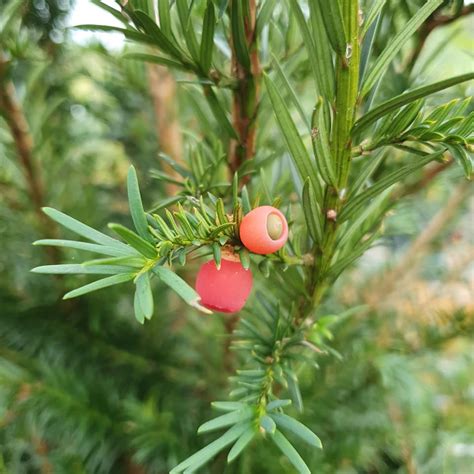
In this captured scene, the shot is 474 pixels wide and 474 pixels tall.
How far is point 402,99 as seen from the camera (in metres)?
0.17

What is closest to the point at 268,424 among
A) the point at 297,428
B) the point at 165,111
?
the point at 297,428

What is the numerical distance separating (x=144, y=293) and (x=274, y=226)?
0.18ft

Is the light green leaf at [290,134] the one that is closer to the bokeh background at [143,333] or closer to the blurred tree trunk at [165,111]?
the bokeh background at [143,333]

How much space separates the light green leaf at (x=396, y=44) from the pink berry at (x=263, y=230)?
0.21 feet

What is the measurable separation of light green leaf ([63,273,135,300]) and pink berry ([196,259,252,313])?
0.04 meters

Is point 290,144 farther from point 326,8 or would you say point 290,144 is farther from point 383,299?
point 383,299

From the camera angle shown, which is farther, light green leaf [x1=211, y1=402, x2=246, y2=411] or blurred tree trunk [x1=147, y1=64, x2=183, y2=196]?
blurred tree trunk [x1=147, y1=64, x2=183, y2=196]

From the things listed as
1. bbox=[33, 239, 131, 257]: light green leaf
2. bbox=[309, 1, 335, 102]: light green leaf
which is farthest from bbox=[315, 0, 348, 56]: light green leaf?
bbox=[33, 239, 131, 257]: light green leaf

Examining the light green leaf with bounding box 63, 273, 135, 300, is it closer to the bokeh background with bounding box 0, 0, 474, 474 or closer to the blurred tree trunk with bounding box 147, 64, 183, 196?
the bokeh background with bounding box 0, 0, 474, 474

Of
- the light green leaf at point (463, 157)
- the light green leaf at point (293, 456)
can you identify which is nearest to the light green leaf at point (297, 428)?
the light green leaf at point (293, 456)

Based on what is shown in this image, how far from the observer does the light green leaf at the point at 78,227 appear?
6.2 inches

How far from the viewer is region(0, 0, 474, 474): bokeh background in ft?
1.12

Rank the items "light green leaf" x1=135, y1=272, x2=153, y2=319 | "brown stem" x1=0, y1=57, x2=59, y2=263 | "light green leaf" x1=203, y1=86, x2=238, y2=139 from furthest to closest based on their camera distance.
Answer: "brown stem" x1=0, y1=57, x2=59, y2=263
"light green leaf" x1=203, y1=86, x2=238, y2=139
"light green leaf" x1=135, y1=272, x2=153, y2=319

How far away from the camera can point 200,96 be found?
323mm
